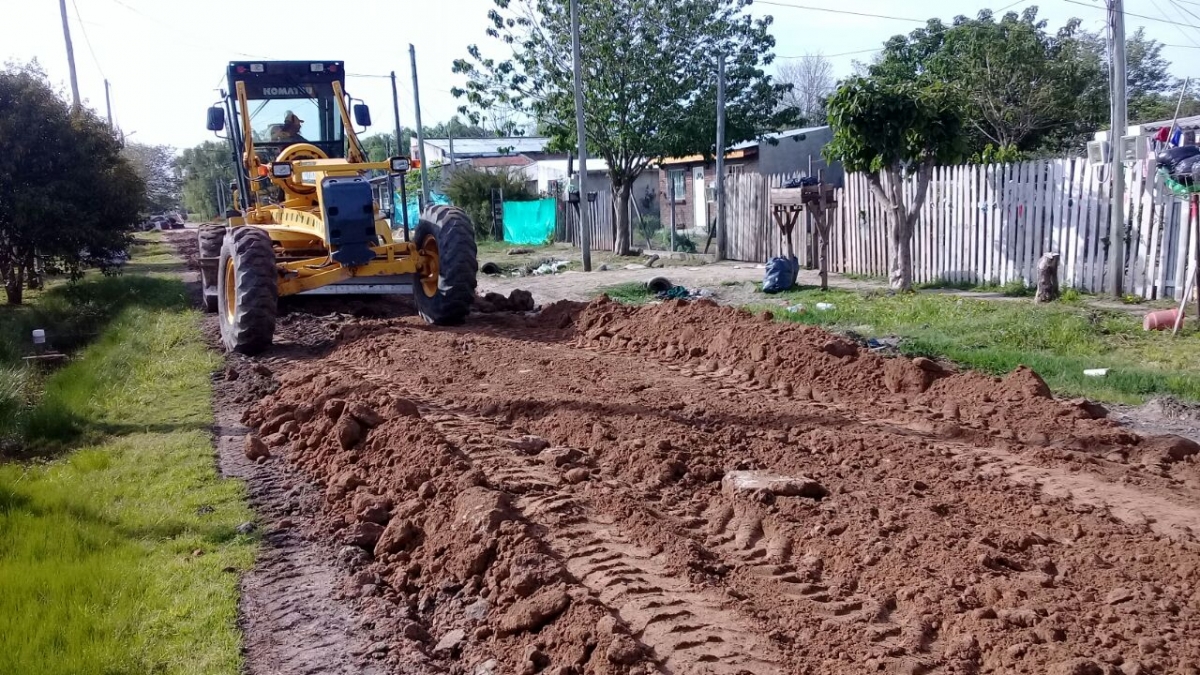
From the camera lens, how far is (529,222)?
34781 millimetres

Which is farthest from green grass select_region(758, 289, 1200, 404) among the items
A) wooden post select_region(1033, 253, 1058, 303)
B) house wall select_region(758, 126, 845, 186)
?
house wall select_region(758, 126, 845, 186)

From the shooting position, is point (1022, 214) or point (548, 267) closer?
point (1022, 214)

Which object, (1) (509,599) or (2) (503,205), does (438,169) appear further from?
(1) (509,599)

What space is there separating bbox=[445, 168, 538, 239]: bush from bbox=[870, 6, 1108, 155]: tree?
13.2 meters

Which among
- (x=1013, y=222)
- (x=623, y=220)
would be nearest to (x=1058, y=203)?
(x=1013, y=222)

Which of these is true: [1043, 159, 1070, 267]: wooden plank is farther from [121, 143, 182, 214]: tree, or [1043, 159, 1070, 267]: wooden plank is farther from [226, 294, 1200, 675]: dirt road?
[121, 143, 182, 214]: tree

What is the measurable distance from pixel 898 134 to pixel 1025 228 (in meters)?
2.26

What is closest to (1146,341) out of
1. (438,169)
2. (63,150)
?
(63,150)

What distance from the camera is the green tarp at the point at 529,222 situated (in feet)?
111

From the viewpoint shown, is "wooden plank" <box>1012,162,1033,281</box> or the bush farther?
the bush

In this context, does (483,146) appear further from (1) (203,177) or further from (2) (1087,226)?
(1) (203,177)

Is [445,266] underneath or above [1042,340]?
above

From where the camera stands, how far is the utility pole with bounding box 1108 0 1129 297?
12867 mm

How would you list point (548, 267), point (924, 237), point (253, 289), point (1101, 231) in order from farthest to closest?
point (548, 267), point (924, 237), point (1101, 231), point (253, 289)
